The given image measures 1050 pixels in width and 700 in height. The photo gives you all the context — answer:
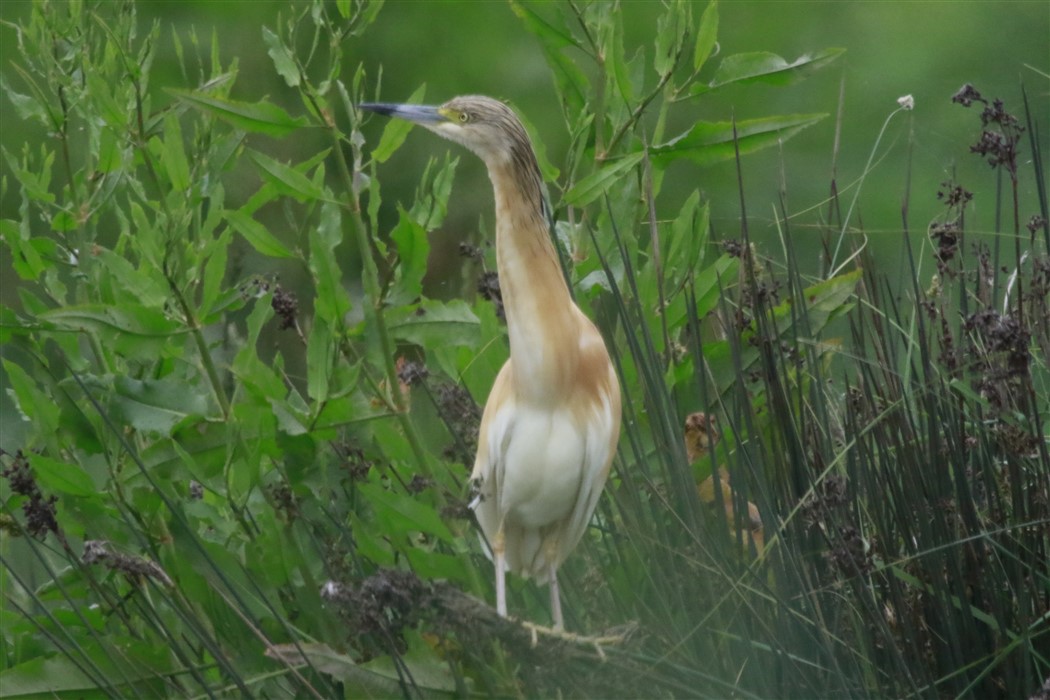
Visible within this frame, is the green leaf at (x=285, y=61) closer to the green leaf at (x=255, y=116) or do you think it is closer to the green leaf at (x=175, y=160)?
the green leaf at (x=255, y=116)

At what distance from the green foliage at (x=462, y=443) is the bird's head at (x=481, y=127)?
0.17ft

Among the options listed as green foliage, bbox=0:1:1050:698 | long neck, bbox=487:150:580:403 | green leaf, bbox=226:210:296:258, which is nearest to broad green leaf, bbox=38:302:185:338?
green foliage, bbox=0:1:1050:698

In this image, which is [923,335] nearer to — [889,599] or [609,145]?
[889,599]

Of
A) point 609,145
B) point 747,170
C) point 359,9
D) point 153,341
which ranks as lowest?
point 747,170

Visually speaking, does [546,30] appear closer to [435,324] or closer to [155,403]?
[435,324]

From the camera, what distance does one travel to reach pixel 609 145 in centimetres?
161

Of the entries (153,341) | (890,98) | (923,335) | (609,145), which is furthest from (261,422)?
(890,98)

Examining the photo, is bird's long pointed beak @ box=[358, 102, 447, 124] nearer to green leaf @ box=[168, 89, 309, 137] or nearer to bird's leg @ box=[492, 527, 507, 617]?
green leaf @ box=[168, 89, 309, 137]

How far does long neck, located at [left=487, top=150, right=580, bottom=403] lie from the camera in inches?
56.0

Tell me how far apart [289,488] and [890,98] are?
228cm

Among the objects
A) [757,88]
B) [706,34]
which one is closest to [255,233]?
[706,34]

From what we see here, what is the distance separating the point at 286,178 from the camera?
141 cm

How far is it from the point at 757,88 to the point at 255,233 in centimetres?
270

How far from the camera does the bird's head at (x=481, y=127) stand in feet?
4.76
